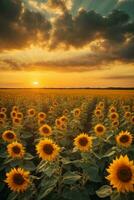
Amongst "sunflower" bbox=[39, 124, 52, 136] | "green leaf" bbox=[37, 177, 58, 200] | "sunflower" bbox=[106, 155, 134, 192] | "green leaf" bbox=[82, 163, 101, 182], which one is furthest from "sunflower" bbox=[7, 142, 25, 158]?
"sunflower" bbox=[106, 155, 134, 192]

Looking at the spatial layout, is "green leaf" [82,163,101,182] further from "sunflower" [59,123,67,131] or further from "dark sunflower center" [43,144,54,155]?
"sunflower" [59,123,67,131]

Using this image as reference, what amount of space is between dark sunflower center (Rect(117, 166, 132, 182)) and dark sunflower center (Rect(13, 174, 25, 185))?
1.38 meters

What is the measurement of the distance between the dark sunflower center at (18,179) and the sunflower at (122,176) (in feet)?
4.27

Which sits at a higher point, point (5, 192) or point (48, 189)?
point (48, 189)

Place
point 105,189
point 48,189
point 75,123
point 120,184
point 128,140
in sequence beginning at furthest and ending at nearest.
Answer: point 75,123
point 128,140
point 48,189
point 105,189
point 120,184

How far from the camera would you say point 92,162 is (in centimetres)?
457

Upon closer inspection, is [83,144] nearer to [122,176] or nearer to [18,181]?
[18,181]

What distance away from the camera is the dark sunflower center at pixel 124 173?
3444mm

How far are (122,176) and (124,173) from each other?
0.14 ft

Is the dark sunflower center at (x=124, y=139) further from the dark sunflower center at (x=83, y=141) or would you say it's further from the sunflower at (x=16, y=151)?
the sunflower at (x=16, y=151)

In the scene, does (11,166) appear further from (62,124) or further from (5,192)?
(62,124)

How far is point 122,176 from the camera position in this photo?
3477mm

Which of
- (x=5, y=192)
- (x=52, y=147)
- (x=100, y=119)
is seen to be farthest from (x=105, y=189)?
(x=100, y=119)

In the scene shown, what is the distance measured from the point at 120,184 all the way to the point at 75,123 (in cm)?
623
